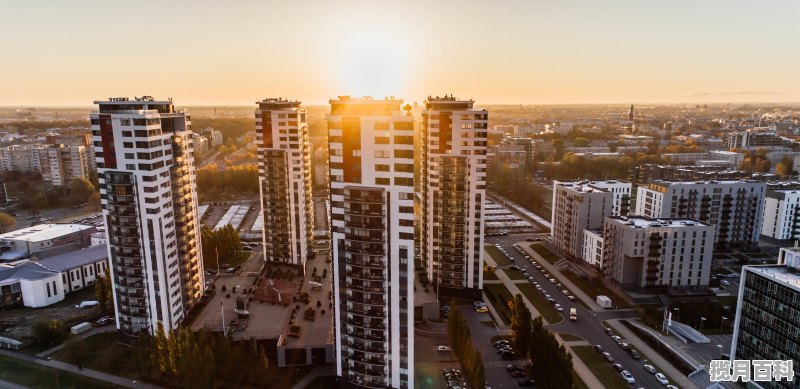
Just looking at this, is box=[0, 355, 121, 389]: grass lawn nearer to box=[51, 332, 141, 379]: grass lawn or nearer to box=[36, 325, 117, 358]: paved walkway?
box=[51, 332, 141, 379]: grass lawn

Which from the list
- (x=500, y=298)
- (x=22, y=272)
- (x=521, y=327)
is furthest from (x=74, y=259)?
(x=521, y=327)

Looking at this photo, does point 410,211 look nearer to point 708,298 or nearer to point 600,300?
point 600,300

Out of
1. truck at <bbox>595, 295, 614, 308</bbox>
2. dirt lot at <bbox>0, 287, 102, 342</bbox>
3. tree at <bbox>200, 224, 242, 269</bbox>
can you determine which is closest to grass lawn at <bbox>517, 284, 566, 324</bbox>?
truck at <bbox>595, 295, 614, 308</bbox>

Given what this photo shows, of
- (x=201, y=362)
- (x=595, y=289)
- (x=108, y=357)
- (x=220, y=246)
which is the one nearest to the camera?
(x=201, y=362)

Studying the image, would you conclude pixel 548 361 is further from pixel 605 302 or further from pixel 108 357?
pixel 108 357

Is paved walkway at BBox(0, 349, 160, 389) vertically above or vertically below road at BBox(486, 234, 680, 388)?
above
